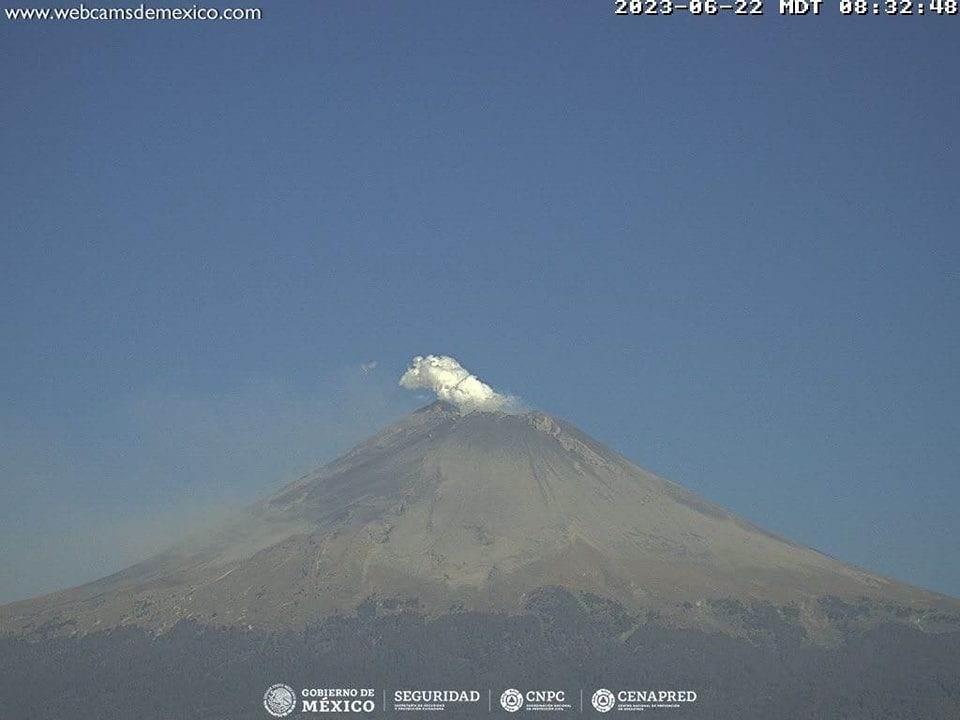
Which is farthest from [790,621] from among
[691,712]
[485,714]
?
[485,714]

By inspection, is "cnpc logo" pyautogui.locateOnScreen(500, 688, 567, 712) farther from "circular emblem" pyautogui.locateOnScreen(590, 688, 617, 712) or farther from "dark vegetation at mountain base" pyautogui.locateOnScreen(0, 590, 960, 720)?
"circular emblem" pyautogui.locateOnScreen(590, 688, 617, 712)

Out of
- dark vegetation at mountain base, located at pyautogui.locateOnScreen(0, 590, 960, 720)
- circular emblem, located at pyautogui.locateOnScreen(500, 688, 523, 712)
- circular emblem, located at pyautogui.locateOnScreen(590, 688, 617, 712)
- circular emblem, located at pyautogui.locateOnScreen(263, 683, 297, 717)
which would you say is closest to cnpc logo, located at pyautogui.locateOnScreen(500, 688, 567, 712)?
circular emblem, located at pyautogui.locateOnScreen(500, 688, 523, 712)

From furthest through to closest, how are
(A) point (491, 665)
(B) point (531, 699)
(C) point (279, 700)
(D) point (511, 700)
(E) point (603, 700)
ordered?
(A) point (491, 665) < (E) point (603, 700) < (B) point (531, 699) < (D) point (511, 700) < (C) point (279, 700)

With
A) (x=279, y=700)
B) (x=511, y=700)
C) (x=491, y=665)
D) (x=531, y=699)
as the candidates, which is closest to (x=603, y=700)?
(x=531, y=699)

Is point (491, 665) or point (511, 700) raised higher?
point (491, 665)

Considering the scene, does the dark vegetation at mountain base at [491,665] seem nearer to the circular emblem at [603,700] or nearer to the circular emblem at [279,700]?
the circular emblem at [279,700]

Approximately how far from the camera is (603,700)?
511 feet

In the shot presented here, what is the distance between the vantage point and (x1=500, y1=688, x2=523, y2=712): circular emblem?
154m

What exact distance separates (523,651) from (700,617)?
30317 mm

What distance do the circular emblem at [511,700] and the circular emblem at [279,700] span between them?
2435cm

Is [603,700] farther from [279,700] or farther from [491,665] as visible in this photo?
[279,700]

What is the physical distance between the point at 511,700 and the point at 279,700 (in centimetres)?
2716

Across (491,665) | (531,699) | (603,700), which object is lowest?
(603,700)

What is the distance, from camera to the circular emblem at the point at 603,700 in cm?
15325
